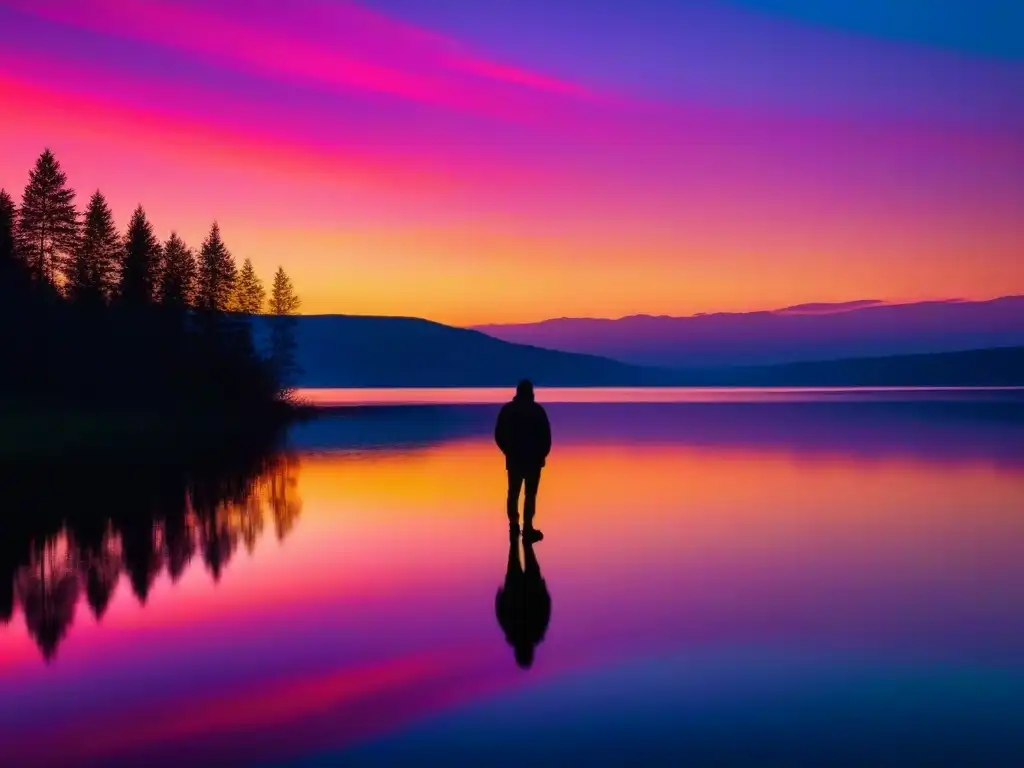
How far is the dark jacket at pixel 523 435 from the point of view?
1502 centimetres

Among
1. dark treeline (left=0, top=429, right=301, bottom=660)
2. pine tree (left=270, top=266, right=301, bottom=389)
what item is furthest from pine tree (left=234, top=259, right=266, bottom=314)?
dark treeline (left=0, top=429, right=301, bottom=660)

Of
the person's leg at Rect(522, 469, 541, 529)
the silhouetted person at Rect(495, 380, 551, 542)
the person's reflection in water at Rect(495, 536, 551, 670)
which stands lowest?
the person's reflection in water at Rect(495, 536, 551, 670)

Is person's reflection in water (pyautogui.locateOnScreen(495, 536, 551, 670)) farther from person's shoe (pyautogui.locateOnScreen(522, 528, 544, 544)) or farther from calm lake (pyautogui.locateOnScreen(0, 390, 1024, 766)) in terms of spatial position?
person's shoe (pyautogui.locateOnScreen(522, 528, 544, 544))

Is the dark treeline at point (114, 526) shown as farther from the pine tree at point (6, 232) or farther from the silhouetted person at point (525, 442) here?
the pine tree at point (6, 232)

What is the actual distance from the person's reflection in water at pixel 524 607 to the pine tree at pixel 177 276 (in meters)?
65.6

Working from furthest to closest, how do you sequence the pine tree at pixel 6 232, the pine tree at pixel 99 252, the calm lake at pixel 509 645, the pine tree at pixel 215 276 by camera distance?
the pine tree at pixel 215 276 < the pine tree at pixel 99 252 < the pine tree at pixel 6 232 < the calm lake at pixel 509 645

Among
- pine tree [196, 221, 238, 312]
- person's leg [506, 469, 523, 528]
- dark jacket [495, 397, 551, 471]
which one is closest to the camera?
dark jacket [495, 397, 551, 471]

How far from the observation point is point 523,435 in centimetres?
1507

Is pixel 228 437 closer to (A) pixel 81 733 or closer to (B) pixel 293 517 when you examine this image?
(B) pixel 293 517

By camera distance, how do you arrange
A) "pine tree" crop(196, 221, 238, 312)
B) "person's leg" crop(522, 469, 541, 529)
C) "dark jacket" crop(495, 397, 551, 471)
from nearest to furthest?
1. "dark jacket" crop(495, 397, 551, 471)
2. "person's leg" crop(522, 469, 541, 529)
3. "pine tree" crop(196, 221, 238, 312)

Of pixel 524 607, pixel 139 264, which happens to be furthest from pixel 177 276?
pixel 524 607

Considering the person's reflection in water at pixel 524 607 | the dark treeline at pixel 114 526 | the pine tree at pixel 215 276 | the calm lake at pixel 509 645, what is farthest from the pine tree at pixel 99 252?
the person's reflection in water at pixel 524 607

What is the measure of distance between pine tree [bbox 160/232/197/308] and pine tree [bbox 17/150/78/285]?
7944mm

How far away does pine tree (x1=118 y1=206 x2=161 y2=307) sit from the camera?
73.0 meters
